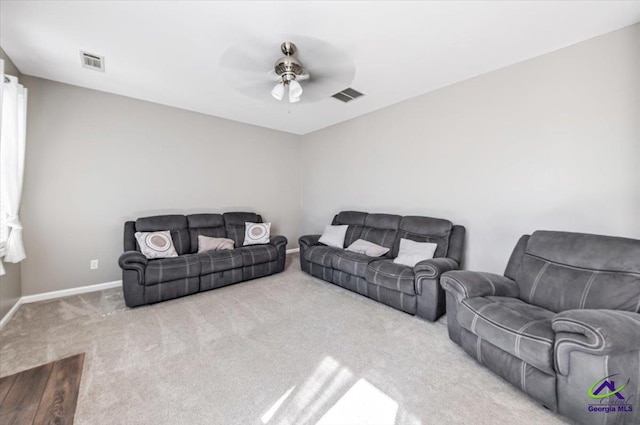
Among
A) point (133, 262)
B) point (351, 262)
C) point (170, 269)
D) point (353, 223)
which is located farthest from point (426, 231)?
point (133, 262)

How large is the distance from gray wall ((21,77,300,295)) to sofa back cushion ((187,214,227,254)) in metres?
0.36

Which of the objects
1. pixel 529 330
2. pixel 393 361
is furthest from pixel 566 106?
pixel 393 361

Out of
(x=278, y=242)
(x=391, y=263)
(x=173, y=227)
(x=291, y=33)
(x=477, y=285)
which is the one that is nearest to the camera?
(x=477, y=285)

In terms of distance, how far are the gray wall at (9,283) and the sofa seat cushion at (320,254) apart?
3.23 meters

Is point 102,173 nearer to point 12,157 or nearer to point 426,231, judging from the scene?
point 12,157

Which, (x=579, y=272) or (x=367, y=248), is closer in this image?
(x=579, y=272)

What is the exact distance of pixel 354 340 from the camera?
7.12 feet

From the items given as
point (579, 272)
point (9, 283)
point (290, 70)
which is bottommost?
point (9, 283)

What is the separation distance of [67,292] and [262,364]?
3.03 meters

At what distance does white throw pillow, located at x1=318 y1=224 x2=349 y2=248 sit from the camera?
387 cm

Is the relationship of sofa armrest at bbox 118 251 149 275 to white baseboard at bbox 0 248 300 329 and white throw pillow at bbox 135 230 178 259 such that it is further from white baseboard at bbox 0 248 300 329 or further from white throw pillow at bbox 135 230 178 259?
white baseboard at bbox 0 248 300 329

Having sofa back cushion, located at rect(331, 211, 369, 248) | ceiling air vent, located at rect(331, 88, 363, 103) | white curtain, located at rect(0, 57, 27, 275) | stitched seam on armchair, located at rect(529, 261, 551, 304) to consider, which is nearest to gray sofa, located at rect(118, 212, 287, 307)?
white curtain, located at rect(0, 57, 27, 275)

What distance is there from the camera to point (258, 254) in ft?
12.1

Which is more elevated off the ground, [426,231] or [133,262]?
[426,231]
